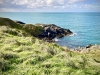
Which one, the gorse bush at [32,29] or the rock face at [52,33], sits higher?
the gorse bush at [32,29]

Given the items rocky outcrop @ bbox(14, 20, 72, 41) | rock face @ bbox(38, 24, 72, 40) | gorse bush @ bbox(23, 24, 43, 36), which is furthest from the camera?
rock face @ bbox(38, 24, 72, 40)

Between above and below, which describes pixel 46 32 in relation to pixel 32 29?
below

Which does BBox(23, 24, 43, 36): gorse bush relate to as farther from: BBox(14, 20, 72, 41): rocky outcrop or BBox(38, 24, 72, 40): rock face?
BBox(38, 24, 72, 40): rock face

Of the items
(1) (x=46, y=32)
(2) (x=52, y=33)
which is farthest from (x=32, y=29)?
(2) (x=52, y=33)

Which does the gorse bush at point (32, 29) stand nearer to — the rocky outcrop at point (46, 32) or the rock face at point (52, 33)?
the rocky outcrop at point (46, 32)

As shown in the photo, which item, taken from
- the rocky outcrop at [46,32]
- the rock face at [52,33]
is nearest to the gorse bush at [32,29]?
the rocky outcrop at [46,32]

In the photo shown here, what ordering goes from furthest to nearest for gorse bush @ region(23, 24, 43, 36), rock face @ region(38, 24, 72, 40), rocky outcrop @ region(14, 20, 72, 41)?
rock face @ region(38, 24, 72, 40) → rocky outcrop @ region(14, 20, 72, 41) → gorse bush @ region(23, 24, 43, 36)

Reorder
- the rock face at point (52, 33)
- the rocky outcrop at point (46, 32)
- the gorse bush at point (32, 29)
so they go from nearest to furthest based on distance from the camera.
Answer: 1. the gorse bush at point (32, 29)
2. the rocky outcrop at point (46, 32)
3. the rock face at point (52, 33)

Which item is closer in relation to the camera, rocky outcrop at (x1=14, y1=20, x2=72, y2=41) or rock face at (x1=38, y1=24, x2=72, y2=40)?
rocky outcrop at (x1=14, y1=20, x2=72, y2=41)

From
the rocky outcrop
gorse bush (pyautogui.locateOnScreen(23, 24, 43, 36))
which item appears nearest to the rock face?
the rocky outcrop

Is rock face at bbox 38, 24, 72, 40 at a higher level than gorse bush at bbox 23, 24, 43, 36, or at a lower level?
lower

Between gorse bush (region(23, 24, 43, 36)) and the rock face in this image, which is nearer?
gorse bush (region(23, 24, 43, 36))

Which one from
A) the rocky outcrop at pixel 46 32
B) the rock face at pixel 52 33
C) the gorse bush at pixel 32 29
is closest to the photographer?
the gorse bush at pixel 32 29

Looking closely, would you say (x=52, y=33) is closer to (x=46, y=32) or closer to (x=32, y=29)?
(x=46, y=32)
